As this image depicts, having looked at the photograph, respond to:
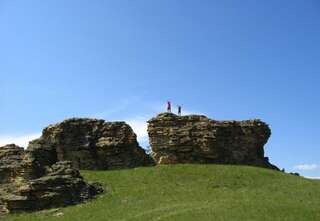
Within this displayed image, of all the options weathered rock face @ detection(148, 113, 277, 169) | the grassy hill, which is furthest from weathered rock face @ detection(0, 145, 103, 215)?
weathered rock face @ detection(148, 113, 277, 169)

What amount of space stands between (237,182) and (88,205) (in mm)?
14188

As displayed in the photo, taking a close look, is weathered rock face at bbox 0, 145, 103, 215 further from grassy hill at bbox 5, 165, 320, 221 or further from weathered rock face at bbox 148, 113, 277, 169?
weathered rock face at bbox 148, 113, 277, 169

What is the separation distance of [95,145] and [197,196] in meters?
17.8

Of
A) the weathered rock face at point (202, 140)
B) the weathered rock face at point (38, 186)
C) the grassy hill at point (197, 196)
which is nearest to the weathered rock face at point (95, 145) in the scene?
the weathered rock face at point (202, 140)

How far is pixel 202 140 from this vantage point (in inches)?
2357

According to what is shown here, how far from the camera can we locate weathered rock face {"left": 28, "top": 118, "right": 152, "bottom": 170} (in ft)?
194

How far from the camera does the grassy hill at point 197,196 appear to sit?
3762 centimetres

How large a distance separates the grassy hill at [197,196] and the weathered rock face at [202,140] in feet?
13.0

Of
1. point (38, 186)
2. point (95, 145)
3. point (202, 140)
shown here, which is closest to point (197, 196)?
point (38, 186)

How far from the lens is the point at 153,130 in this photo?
60688mm

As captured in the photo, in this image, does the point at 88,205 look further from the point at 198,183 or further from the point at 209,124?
the point at 209,124

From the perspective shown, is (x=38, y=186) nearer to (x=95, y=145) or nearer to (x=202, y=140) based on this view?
(x=95, y=145)

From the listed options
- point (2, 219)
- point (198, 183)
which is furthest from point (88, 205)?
point (198, 183)

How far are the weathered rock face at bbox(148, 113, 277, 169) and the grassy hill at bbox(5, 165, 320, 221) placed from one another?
396 centimetres
